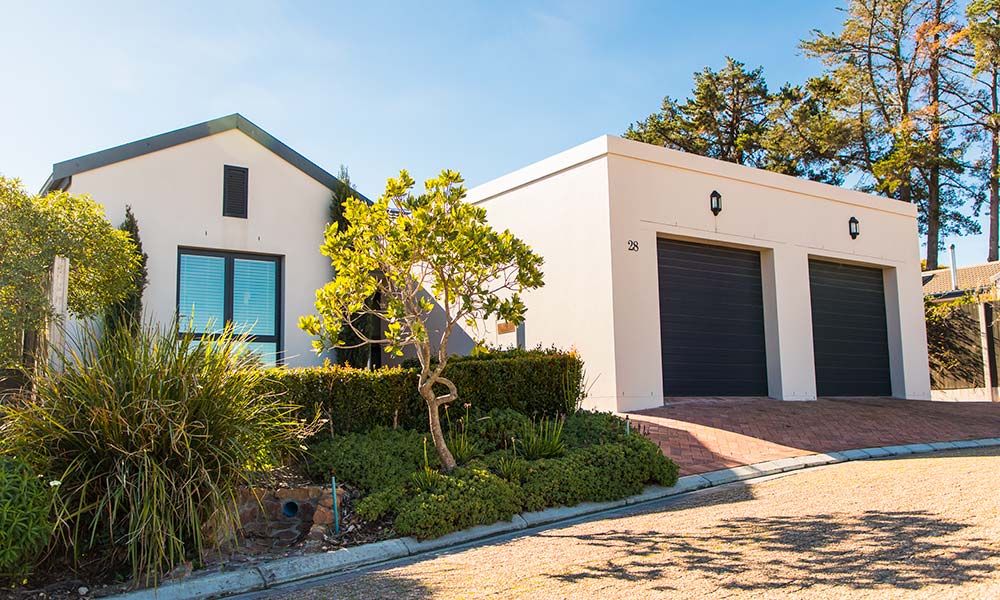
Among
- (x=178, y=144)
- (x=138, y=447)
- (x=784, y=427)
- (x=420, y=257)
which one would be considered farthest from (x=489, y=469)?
(x=178, y=144)

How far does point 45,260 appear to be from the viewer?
27.0 ft

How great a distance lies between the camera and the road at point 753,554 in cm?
450

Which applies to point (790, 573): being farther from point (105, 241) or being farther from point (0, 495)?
point (105, 241)

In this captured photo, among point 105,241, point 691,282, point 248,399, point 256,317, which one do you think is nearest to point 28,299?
point 105,241

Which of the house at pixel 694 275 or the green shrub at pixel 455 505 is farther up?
the house at pixel 694 275

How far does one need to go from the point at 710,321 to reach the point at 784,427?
10.0 ft

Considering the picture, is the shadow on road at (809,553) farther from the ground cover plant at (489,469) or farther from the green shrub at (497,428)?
the green shrub at (497,428)

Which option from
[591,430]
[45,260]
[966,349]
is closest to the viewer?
[45,260]

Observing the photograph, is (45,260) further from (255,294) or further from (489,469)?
(489,469)

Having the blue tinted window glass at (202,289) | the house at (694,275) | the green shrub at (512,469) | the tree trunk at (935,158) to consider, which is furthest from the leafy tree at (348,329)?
the tree trunk at (935,158)

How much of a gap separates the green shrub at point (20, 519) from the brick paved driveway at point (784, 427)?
6.03 meters

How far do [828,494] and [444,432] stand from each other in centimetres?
389

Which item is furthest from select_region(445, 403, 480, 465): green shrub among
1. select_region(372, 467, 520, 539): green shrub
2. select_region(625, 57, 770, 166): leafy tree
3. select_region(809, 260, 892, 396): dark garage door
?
select_region(625, 57, 770, 166): leafy tree

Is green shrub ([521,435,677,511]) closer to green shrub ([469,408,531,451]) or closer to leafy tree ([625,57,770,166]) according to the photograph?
green shrub ([469,408,531,451])
